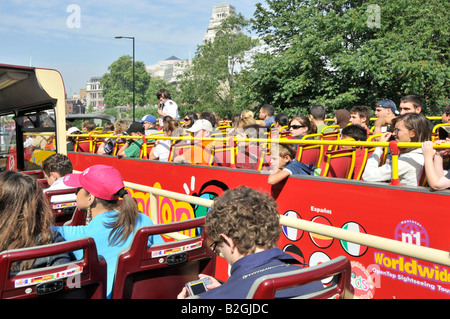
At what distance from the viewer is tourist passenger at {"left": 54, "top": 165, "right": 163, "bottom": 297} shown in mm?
2988

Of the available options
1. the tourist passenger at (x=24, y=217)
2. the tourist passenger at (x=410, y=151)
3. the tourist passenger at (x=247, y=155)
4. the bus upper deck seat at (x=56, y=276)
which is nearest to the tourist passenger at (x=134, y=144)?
the tourist passenger at (x=247, y=155)

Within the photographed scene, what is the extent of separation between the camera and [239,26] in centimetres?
3978

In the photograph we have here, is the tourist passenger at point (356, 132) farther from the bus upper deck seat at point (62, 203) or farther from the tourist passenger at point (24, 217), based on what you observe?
the tourist passenger at point (24, 217)

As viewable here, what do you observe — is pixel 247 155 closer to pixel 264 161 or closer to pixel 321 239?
pixel 264 161

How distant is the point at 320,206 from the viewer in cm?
477

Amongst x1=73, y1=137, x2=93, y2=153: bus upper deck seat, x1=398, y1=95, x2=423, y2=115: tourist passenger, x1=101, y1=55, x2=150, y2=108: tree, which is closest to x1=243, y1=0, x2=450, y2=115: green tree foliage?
x1=73, y1=137, x2=93, y2=153: bus upper deck seat

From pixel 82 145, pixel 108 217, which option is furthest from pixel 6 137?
pixel 108 217

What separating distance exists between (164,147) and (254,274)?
5.88 metres

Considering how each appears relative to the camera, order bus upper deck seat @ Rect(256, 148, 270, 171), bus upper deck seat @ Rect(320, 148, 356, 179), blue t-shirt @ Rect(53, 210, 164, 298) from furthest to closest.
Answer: bus upper deck seat @ Rect(256, 148, 270, 171) < bus upper deck seat @ Rect(320, 148, 356, 179) < blue t-shirt @ Rect(53, 210, 164, 298)

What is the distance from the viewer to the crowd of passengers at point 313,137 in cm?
409

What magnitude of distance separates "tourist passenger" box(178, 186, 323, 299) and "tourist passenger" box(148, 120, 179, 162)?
5.48 meters

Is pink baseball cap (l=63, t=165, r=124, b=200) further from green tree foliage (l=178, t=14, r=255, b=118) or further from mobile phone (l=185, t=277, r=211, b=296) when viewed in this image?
green tree foliage (l=178, t=14, r=255, b=118)
